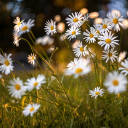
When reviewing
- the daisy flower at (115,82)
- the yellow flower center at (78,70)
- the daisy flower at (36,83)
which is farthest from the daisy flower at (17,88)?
the daisy flower at (115,82)

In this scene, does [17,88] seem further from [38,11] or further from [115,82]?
[38,11]

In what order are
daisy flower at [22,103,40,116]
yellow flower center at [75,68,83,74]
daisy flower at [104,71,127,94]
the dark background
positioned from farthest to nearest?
1. the dark background
2. daisy flower at [22,103,40,116]
3. yellow flower center at [75,68,83,74]
4. daisy flower at [104,71,127,94]

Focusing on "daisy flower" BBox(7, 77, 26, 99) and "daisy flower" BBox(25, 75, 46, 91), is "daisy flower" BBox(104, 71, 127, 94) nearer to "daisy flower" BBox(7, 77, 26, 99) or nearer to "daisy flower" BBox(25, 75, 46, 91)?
"daisy flower" BBox(25, 75, 46, 91)

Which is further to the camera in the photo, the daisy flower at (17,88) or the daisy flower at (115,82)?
the daisy flower at (17,88)

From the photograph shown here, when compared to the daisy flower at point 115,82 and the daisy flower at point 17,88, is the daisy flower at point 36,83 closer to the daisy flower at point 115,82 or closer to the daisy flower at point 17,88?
the daisy flower at point 17,88

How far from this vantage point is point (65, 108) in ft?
3.43

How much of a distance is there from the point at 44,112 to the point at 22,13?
5.40 metres

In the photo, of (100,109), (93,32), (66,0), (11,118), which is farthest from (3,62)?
(66,0)

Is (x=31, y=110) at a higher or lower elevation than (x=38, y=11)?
lower

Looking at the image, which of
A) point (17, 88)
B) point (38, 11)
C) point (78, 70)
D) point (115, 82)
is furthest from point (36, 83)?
point (38, 11)

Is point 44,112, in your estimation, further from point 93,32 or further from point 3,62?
point 93,32

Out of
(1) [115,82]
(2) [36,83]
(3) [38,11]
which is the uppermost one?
(3) [38,11]

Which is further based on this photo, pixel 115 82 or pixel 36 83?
pixel 36 83

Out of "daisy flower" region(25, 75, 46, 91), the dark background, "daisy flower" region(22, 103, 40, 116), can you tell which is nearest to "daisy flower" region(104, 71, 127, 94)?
"daisy flower" region(25, 75, 46, 91)
